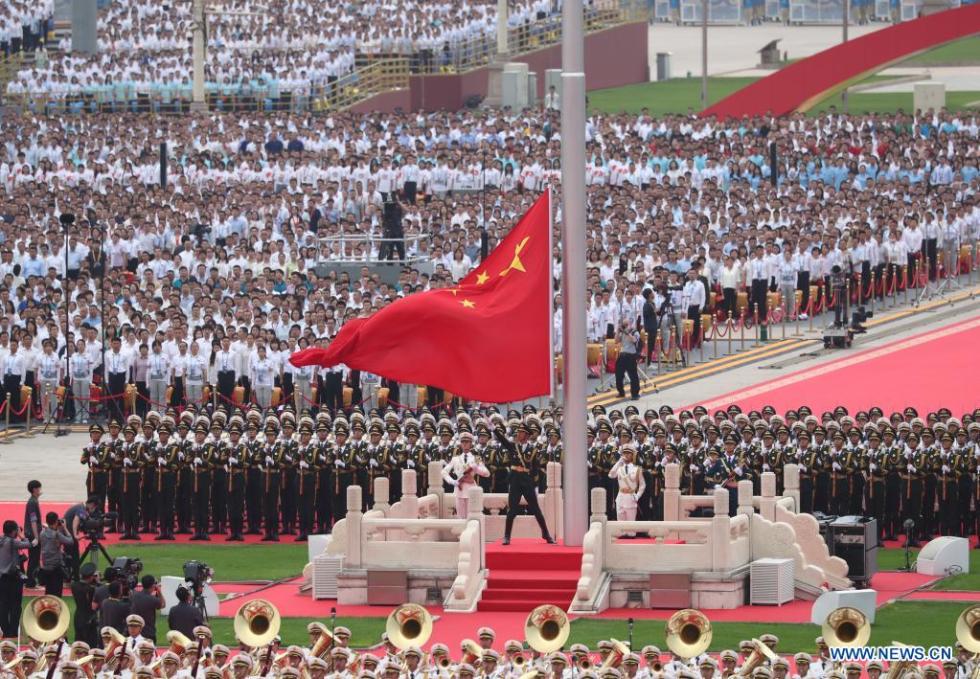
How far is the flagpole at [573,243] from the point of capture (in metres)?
27.6

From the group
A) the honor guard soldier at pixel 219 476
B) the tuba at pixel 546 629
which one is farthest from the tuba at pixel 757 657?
the honor guard soldier at pixel 219 476

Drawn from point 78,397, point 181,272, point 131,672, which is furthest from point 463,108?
point 131,672

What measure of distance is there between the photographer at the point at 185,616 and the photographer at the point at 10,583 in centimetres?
328

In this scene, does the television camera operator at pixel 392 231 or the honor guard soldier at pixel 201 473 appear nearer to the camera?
the honor guard soldier at pixel 201 473

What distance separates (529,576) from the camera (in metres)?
28.3

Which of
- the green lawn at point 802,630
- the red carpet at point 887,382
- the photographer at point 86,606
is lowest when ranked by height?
the green lawn at point 802,630

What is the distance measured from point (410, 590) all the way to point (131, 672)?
6826 millimetres

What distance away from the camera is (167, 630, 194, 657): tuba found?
22.5m

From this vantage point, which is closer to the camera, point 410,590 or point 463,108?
point 410,590

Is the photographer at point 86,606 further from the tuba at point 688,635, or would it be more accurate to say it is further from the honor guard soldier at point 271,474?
the honor guard soldier at point 271,474

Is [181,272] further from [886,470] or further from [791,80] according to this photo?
[791,80]

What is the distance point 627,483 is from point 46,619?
825cm

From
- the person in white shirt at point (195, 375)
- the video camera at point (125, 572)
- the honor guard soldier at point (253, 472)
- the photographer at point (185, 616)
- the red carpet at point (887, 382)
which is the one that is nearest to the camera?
the photographer at point (185, 616)

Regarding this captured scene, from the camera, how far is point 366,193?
49.1 metres
